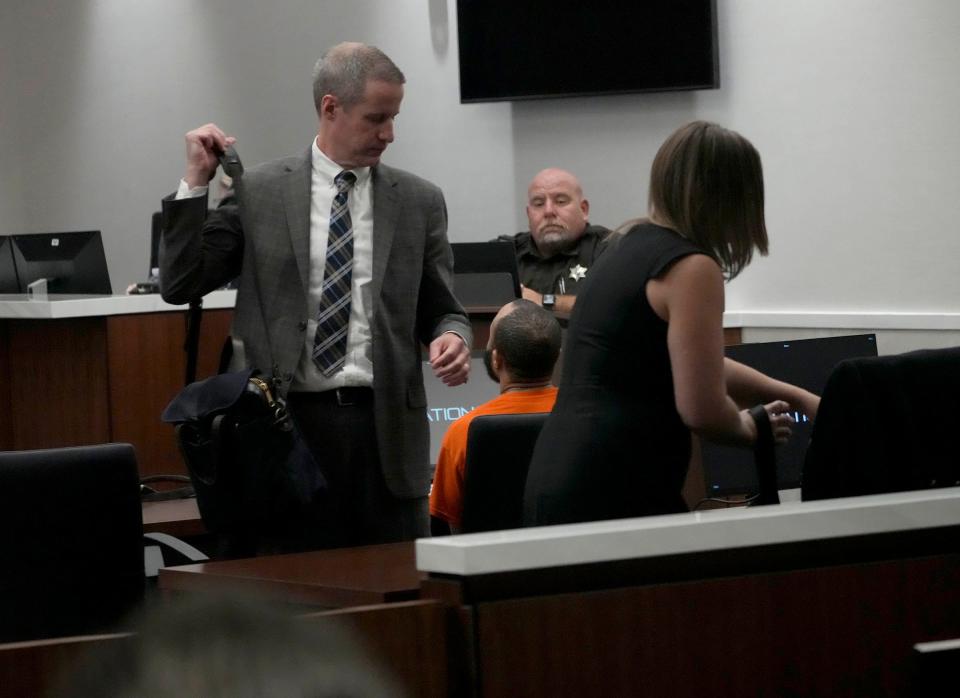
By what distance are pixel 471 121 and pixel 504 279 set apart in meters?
3.24

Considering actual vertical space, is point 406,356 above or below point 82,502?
above

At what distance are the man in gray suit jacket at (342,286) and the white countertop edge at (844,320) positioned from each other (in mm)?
3219

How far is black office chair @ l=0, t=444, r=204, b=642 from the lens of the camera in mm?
2688

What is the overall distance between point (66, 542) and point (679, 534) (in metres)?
1.60

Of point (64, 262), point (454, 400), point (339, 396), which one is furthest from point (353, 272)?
point (64, 262)

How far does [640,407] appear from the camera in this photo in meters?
2.08

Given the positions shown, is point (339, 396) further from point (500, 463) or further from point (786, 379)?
point (786, 379)

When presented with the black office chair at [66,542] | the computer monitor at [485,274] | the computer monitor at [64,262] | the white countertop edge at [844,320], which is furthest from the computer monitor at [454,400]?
the computer monitor at [64,262]

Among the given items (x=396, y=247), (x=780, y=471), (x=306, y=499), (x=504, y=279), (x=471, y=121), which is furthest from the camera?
(x=471, y=121)

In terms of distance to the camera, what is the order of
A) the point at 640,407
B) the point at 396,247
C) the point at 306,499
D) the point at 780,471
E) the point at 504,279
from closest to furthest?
the point at 640,407 < the point at 306,499 < the point at 396,247 < the point at 780,471 < the point at 504,279

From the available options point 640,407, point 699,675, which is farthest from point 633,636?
point 640,407

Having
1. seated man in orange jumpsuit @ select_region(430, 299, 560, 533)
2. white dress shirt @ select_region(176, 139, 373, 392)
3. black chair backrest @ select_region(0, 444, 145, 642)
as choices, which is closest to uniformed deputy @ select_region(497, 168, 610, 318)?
seated man in orange jumpsuit @ select_region(430, 299, 560, 533)

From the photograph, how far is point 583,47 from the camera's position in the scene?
7730 millimetres

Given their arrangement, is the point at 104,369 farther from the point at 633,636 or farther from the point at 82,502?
the point at 633,636
